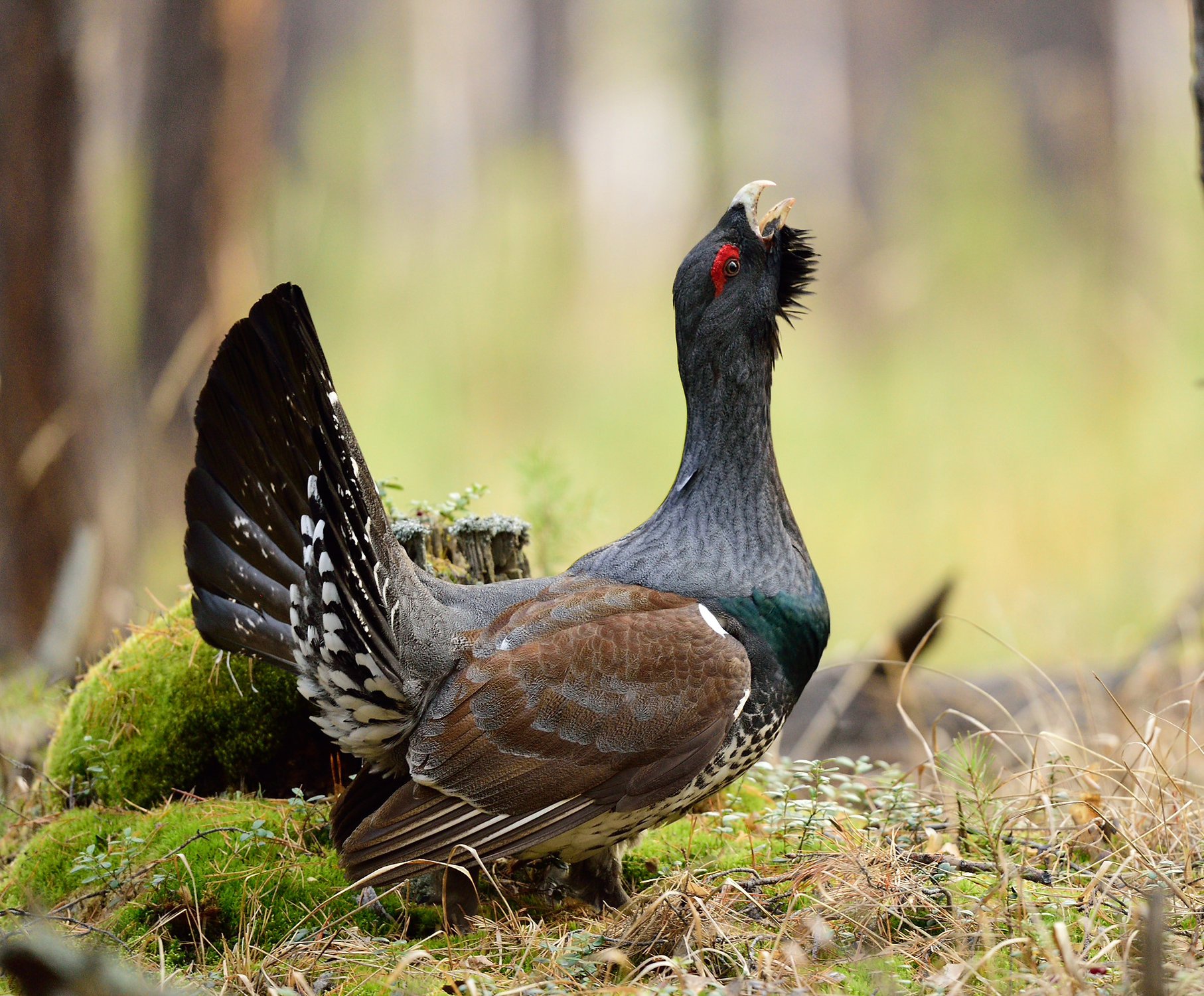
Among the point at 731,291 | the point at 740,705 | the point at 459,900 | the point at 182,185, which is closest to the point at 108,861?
the point at 459,900

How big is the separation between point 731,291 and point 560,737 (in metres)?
1.53

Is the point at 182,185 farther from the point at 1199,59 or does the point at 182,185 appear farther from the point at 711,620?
the point at 1199,59

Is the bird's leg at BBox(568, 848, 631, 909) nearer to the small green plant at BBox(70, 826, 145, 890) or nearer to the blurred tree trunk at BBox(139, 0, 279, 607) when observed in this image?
the small green plant at BBox(70, 826, 145, 890)

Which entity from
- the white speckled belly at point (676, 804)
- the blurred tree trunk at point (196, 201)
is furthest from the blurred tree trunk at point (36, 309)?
the white speckled belly at point (676, 804)

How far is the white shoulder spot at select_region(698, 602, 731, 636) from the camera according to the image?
10.2 ft

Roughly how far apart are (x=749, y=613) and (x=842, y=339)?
39.7 feet

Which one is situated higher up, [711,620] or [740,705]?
[711,620]

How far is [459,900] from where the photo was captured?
10.1 ft

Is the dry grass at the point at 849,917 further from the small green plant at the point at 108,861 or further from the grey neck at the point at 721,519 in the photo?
the grey neck at the point at 721,519

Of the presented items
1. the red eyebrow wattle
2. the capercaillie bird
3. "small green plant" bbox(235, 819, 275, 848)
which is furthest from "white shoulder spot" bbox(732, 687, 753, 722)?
"small green plant" bbox(235, 819, 275, 848)

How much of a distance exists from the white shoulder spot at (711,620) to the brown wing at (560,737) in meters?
0.02

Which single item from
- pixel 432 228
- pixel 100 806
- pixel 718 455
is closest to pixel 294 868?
pixel 100 806

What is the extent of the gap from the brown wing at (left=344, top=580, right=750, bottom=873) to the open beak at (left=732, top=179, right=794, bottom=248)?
134cm

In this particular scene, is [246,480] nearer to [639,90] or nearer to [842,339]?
[842,339]
